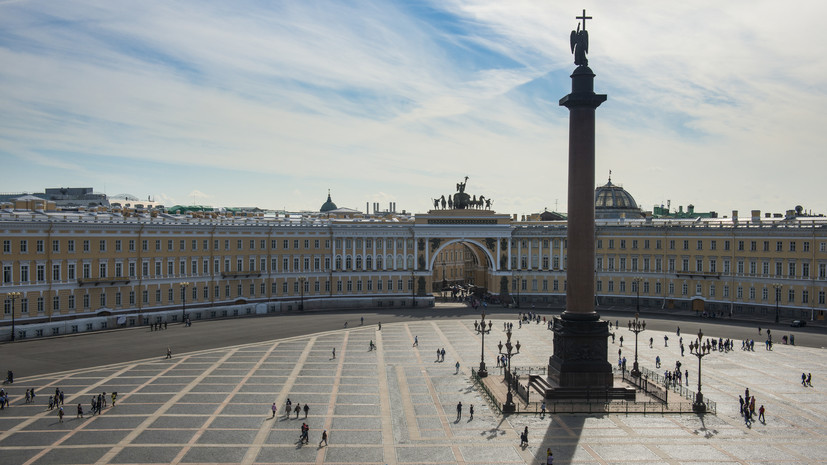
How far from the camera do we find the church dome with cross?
108425mm

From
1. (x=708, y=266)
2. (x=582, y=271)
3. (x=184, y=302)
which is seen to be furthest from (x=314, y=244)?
(x=582, y=271)

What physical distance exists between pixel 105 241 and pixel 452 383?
41.3m

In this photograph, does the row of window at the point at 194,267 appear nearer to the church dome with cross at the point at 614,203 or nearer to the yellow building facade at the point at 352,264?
the yellow building facade at the point at 352,264

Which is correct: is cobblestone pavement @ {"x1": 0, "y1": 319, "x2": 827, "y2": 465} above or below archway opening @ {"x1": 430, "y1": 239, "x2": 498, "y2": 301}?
below

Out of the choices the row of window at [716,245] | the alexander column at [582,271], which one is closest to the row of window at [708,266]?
the row of window at [716,245]

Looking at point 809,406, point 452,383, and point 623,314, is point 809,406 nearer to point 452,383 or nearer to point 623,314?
point 452,383

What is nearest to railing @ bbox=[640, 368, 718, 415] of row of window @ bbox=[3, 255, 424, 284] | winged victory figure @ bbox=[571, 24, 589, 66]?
winged victory figure @ bbox=[571, 24, 589, 66]

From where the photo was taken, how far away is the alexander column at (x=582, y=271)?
39.1 m

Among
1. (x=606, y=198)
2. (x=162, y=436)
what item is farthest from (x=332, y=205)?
(x=162, y=436)

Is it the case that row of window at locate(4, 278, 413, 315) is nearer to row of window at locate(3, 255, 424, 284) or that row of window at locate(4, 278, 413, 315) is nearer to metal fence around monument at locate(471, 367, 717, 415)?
row of window at locate(3, 255, 424, 284)

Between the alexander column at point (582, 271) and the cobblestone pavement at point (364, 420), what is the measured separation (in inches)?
141

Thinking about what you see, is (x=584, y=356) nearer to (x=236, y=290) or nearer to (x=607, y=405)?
(x=607, y=405)

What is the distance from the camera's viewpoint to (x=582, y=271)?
3947cm

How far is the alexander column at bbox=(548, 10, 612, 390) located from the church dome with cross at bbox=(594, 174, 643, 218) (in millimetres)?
70487
